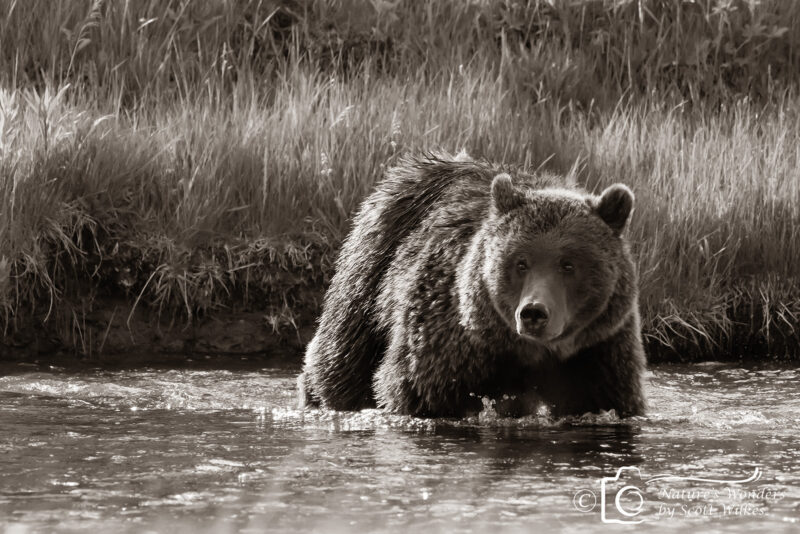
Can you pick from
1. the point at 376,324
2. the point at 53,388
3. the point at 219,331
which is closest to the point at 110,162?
the point at 219,331

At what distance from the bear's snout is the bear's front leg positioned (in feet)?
1.93

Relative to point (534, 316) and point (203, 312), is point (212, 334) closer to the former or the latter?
point (203, 312)

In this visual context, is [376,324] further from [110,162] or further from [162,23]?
[162,23]

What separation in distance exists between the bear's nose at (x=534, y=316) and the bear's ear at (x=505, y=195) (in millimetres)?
623

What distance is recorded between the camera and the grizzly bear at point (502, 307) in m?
5.39

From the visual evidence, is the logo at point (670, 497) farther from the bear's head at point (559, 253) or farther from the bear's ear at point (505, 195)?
the bear's ear at point (505, 195)

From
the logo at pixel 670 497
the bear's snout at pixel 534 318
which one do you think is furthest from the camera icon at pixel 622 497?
the bear's snout at pixel 534 318

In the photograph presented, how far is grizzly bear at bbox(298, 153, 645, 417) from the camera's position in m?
5.39

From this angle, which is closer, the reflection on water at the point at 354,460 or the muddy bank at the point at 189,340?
the reflection on water at the point at 354,460

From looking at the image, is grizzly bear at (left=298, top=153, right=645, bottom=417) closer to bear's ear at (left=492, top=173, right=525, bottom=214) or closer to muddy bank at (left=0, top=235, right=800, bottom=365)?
bear's ear at (left=492, top=173, right=525, bottom=214)

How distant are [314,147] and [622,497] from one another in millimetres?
3846

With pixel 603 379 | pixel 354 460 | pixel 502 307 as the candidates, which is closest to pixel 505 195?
pixel 502 307

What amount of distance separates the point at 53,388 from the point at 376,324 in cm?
154

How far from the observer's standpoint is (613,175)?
800cm
